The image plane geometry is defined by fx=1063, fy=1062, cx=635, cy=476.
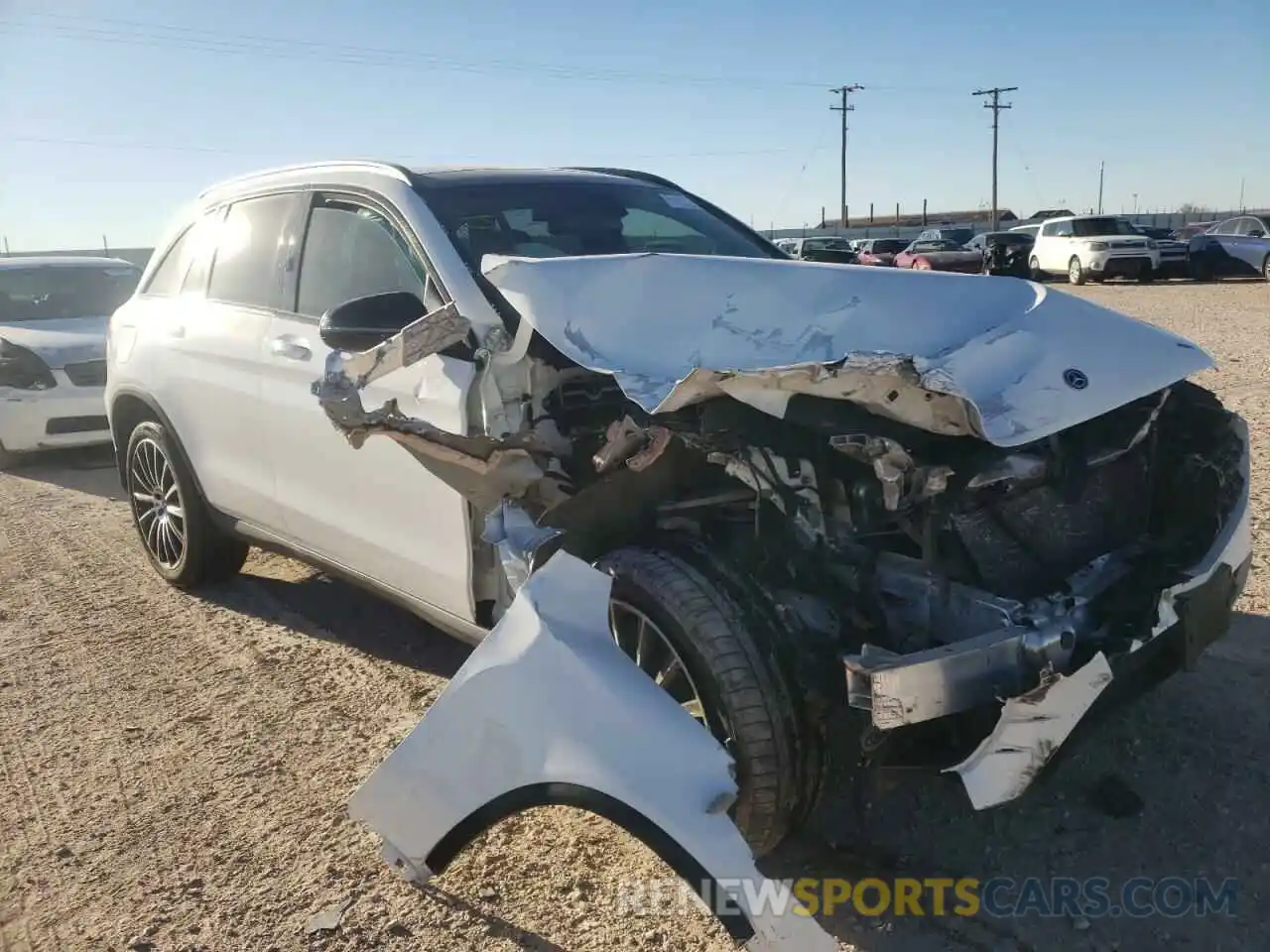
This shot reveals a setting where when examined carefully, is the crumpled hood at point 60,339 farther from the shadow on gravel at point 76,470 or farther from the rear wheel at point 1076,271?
the rear wheel at point 1076,271

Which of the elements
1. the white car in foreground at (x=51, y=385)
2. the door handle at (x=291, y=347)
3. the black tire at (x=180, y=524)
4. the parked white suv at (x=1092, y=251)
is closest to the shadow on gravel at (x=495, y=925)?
the door handle at (x=291, y=347)

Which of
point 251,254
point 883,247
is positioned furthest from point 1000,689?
point 883,247

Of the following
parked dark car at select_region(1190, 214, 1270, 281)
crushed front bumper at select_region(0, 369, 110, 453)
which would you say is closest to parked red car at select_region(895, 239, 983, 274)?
parked dark car at select_region(1190, 214, 1270, 281)

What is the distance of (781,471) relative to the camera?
2.72m

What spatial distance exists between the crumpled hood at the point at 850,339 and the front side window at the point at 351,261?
0.52 metres

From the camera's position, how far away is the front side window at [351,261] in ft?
11.7

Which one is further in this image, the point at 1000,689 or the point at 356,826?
the point at 356,826

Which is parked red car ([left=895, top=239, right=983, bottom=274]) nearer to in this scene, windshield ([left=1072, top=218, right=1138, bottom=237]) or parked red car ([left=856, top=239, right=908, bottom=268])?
parked red car ([left=856, top=239, right=908, bottom=268])

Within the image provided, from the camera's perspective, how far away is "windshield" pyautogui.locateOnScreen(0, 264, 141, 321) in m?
9.15

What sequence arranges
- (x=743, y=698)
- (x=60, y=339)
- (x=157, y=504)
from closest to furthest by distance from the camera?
(x=743, y=698) < (x=157, y=504) < (x=60, y=339)

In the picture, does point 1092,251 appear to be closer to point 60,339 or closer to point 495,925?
point 60,339

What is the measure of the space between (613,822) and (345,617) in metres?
2.73

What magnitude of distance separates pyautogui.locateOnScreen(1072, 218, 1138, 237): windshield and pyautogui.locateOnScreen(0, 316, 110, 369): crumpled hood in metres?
21.5

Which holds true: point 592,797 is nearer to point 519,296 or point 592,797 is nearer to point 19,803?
point 519,296
